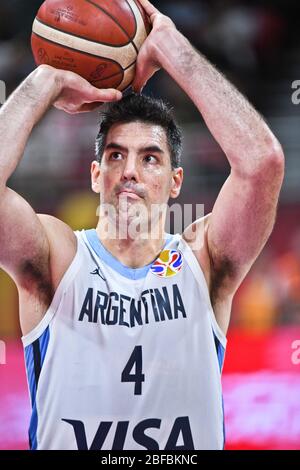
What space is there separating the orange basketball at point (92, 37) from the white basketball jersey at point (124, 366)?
92 centimetres

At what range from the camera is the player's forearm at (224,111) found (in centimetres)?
347

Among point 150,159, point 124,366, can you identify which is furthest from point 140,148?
point 124,366

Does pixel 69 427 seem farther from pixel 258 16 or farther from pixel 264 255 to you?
pixel 258 16

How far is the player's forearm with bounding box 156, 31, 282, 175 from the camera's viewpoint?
3469 millimetres

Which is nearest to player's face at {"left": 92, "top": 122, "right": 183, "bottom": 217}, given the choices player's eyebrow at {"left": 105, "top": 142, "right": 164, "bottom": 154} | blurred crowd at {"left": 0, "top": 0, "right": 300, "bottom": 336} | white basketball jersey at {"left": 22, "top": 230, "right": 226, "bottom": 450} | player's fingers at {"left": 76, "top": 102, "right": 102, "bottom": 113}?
player's eyebrow at {"left": 105, "top": 142, "right": 164, "bottom": 154}

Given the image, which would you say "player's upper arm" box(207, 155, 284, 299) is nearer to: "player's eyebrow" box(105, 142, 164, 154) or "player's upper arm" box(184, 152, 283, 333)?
"player's upper arm" box(184, 152, 283, 333)

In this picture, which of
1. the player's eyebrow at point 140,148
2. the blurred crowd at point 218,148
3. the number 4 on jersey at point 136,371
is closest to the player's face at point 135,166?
the player's eyebrow at point 140,148

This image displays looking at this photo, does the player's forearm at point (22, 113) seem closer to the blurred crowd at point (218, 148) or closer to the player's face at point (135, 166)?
the player's face at point (135, 166)

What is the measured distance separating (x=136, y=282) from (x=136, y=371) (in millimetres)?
443

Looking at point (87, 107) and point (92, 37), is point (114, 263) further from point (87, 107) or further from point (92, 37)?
point (92, 37)

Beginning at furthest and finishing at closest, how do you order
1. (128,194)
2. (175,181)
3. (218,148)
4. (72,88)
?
1. (218,148)
2. (175,181)
3. (128,194)
4. (72,88)

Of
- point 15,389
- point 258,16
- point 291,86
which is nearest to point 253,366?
point 15,389

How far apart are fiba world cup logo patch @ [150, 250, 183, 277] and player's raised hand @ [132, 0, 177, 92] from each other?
2.83 ft

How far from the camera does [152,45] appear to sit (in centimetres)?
362
